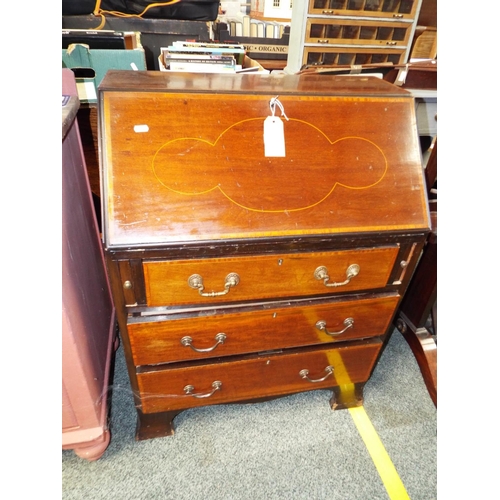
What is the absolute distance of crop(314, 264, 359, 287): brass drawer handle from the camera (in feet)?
3.30

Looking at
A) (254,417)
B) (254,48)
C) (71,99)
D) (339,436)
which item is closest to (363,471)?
(339,436)

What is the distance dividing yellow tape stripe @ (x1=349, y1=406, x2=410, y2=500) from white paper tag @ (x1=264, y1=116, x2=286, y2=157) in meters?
1.16

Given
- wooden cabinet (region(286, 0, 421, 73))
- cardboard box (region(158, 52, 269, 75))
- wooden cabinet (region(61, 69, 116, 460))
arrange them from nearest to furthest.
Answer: wooden cabinet (region(61, 69, 116, 460))
cardboard box (region(158, 52, 269, 75))
wooden cabinet (region(286, 0, 421, 73))

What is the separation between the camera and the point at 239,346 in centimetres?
112

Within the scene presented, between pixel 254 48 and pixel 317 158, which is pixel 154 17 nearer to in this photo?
pixel 254 48

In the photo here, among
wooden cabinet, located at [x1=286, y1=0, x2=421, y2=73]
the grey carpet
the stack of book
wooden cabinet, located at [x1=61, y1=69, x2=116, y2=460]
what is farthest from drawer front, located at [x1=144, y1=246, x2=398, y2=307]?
wooden cabinet, located at [x1=286, y1=0, x2=421, y2=73]

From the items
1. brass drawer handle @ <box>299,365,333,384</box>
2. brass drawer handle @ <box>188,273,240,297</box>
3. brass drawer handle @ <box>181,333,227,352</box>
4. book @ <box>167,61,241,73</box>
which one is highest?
book @ <box>167,61,241,73</box>

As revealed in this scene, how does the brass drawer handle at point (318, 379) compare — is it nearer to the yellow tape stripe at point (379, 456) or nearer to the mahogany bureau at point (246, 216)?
the mahogany bureau at point (246, 216)

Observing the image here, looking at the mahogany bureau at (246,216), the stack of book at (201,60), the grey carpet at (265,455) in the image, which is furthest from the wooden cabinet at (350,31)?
the grey carpet at (265,455)

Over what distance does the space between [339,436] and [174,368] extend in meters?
0.76

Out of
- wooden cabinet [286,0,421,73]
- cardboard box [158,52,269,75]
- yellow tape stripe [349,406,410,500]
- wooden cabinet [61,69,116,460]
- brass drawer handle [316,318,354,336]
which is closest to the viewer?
wooden cabinet [61,69,116,460]

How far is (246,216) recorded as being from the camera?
907mm

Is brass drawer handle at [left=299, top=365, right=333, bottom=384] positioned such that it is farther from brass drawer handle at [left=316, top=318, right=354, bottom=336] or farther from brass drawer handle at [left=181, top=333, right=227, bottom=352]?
brass drawer handle at [left=181, top=333, right=227, bottom=352]

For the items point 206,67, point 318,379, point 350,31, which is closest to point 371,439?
point 318,379
